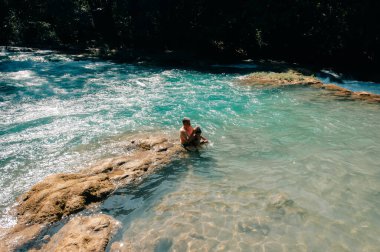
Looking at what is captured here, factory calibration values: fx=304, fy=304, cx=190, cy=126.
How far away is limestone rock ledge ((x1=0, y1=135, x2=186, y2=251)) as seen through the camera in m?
6.38

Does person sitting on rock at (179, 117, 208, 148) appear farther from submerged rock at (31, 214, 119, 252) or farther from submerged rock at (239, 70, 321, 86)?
submerged rock at (239, 70, 321, 86)

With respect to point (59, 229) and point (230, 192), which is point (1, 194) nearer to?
point (59, 229)

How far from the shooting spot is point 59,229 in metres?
6.31

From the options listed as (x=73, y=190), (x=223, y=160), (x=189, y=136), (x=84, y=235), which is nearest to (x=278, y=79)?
(x=189, y=136)

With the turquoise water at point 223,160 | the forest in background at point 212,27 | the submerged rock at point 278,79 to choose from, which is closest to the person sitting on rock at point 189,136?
the turquoise water at point 223,160

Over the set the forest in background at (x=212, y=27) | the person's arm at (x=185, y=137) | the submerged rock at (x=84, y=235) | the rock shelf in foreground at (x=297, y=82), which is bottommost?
the submerged rock at (x=84, y=235)

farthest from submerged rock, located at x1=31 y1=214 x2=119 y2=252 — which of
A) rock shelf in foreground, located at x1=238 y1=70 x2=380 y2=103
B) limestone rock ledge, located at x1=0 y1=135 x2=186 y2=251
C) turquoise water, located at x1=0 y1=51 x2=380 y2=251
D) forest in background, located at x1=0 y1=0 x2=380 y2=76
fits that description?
forest in background, located at x1=0 y1=0 x2=380 y2=76

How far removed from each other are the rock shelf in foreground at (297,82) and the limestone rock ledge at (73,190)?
10.8 meters

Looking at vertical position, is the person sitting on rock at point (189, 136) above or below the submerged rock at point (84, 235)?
above

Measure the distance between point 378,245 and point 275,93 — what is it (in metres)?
12.1

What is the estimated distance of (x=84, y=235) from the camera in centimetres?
584

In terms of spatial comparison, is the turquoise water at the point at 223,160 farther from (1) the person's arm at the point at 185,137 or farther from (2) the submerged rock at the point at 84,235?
(1) the person's arm at the point at 185,137

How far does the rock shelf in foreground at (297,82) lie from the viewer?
1577 centimetres

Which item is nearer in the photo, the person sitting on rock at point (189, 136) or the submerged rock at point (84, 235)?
the submerged rock at point (84, 235)
